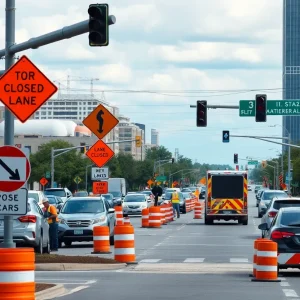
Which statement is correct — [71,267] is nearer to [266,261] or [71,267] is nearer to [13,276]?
[266,261]

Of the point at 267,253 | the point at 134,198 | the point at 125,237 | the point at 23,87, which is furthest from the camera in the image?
the point at 134,198

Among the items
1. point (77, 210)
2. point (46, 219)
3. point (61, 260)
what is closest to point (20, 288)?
point (61, 260)

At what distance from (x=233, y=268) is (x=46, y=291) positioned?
26.5ft

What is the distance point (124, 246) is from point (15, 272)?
481 inches

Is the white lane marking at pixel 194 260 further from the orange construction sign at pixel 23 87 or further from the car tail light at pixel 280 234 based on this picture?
the orange construction sign at pixel 23 87

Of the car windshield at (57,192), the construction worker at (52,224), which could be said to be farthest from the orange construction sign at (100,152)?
the car windshield at (57,192)

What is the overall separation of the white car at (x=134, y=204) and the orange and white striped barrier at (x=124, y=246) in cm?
4048

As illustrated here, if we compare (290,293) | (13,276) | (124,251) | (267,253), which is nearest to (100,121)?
(124,251)

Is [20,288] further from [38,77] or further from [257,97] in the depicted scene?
[257,97]

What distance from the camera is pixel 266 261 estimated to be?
20.9 metres

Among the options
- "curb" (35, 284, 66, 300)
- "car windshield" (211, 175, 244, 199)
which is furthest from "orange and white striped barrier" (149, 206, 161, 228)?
"curb" (35, 284, 66, 300)

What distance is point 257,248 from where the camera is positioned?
2111 cm

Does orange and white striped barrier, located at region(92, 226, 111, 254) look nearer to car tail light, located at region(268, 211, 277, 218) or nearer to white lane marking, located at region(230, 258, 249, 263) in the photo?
white lane marking, located at region(230, 258, 249, 263)

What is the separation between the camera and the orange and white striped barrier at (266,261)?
20.8 meters
